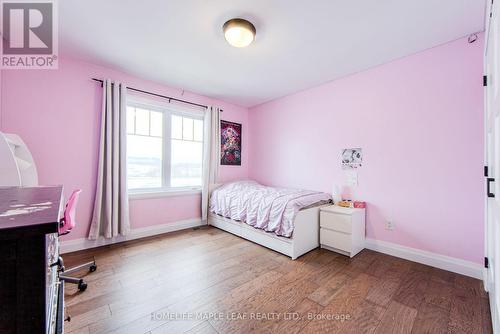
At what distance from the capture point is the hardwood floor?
1489mm

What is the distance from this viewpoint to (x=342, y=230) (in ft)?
8.44

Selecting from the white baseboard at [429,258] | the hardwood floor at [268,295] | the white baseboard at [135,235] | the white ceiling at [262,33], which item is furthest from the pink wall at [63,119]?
the white baseboard at [429,258]

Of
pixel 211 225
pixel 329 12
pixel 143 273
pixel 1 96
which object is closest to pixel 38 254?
pixel 143 273

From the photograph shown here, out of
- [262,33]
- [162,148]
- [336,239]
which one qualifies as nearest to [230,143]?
[162,148]

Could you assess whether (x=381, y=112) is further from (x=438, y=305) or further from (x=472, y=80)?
(x=438, y=305)

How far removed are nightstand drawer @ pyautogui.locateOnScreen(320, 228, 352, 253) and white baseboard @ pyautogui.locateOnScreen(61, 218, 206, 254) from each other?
7.08ft

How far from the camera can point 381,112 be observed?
2721 mm

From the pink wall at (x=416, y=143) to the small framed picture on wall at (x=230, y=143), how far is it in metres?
1.62

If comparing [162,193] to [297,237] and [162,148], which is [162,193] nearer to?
[162,148]

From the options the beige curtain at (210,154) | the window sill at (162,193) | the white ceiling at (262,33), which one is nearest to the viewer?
the white ceiling at (262,33)

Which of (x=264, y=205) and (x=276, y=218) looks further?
(x=264, y=205)

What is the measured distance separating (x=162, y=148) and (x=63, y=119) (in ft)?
4.19

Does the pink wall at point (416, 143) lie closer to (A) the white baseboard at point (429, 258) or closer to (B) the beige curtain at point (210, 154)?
(A) the white baseboard at point (429, 258)

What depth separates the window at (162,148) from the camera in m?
3.24
